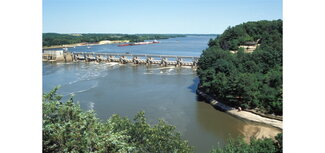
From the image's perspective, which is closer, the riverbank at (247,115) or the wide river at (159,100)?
the wide river at (159,100)

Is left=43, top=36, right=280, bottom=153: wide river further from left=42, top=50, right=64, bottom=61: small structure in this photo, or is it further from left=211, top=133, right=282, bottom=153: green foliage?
left=42, top=50, right=64, bottom=61: small structure

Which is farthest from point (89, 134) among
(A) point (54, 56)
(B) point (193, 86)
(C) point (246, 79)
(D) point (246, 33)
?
(A) point (54, 56)

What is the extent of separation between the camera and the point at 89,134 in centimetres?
567

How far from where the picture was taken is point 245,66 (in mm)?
21906

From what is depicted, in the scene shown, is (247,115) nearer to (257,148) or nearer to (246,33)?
(257,148)

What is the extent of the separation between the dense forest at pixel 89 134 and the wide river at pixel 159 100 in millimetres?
6350

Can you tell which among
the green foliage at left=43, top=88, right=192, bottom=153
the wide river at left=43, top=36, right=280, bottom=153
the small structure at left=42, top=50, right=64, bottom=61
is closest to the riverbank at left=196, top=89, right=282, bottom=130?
the wide river at left=43, top=36, right=280, bottom=153

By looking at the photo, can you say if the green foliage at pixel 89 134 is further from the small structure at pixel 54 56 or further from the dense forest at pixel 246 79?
the small structure at pixel 54 56

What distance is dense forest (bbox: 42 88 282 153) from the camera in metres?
5.29

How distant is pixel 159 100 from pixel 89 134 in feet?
51.8

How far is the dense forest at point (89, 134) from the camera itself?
529 centimetres

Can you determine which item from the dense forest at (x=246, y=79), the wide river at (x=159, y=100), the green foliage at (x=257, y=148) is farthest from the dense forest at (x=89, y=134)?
the dense forest at (x=246, y=79)
